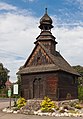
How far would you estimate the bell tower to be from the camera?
3247 centimetres

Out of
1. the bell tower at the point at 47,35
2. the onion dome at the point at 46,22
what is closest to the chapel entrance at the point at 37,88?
the bell tower at the point at 47,35

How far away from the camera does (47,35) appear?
3300cm

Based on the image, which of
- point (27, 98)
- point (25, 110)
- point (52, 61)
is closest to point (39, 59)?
point (52, 61)

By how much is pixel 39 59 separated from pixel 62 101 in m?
5.91

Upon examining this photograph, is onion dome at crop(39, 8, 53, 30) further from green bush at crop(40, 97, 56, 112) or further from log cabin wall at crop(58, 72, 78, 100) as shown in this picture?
green bush at crop(40, 97, 56, 112)

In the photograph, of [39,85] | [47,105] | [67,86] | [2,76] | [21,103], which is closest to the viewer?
[47,105]

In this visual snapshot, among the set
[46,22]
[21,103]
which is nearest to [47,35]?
[46,22]

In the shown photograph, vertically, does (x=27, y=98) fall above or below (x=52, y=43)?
below

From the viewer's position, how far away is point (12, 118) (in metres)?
21.5

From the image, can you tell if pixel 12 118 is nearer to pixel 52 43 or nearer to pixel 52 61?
pixel 52 61

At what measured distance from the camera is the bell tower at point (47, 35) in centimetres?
3247

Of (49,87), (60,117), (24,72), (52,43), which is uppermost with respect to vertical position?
(52,43)

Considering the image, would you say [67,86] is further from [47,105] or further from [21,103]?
[21,103]

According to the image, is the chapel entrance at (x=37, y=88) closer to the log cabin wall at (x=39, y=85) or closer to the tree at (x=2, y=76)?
the log cabin wall at (x=39, y=85)
